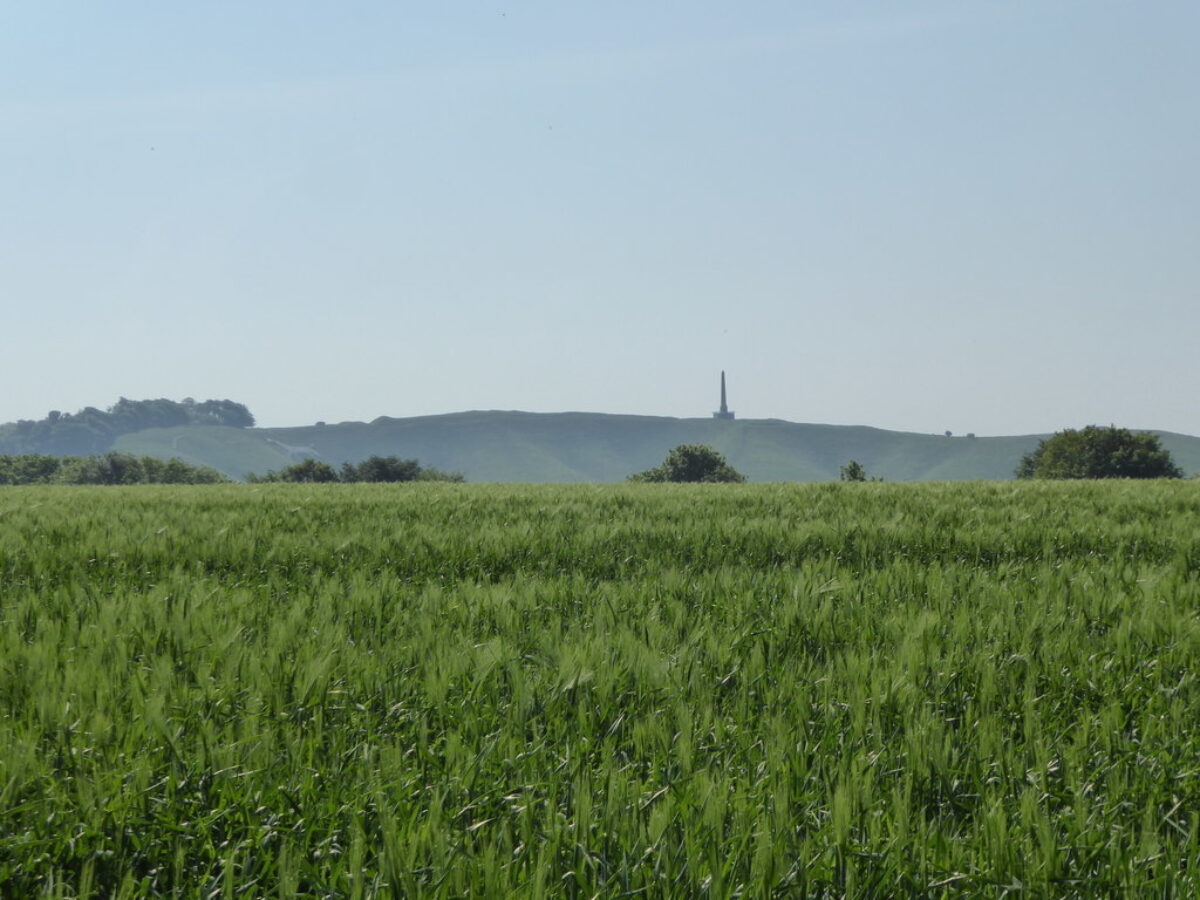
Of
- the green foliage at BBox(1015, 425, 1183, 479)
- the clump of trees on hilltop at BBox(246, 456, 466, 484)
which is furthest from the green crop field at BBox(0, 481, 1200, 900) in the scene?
the clump of trees on hilltop at BBox(246, 456, 466, 484)

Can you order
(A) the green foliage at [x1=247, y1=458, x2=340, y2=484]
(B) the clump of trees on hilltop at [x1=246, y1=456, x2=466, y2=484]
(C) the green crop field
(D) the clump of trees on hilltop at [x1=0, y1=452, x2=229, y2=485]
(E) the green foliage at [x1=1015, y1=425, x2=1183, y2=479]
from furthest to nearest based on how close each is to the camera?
(D) the clump of trees on hilltop at [x1=0, y1=452, x2=229, y2=485] < (A) the green foliage at [x1=247, y1=458, x2=340, y2=484] < (B) the clump of trees on hilltop at [x1=246, y1=456, x2=466, y2=484] < (E) the green foliage at [x1=1015, y1=425, x2=1183, y2=479] < (C) the green crop field

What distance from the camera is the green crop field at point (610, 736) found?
1.87 metres

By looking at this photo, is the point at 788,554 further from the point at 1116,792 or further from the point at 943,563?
the point at 1116,792

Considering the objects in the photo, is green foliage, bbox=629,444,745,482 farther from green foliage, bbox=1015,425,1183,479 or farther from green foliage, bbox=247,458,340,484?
green foliage, bbox=247,458,340,484

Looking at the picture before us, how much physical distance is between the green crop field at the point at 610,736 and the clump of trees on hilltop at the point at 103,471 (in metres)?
91.9

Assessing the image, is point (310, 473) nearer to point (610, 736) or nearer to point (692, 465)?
point (692, 465)

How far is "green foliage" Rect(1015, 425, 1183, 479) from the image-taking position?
69.3 metres

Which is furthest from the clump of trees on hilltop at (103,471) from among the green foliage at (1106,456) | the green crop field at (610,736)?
the green crop field at (610,736)

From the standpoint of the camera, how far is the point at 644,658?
10.3 feet

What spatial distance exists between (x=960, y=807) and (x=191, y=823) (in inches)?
76.4

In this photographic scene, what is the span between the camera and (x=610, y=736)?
2.55m

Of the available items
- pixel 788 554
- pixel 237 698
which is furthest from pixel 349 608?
pixel 788 554

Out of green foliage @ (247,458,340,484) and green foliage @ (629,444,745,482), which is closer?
green foliage @ (629,444,745,482)

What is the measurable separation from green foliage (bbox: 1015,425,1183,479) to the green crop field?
74.8 metres
